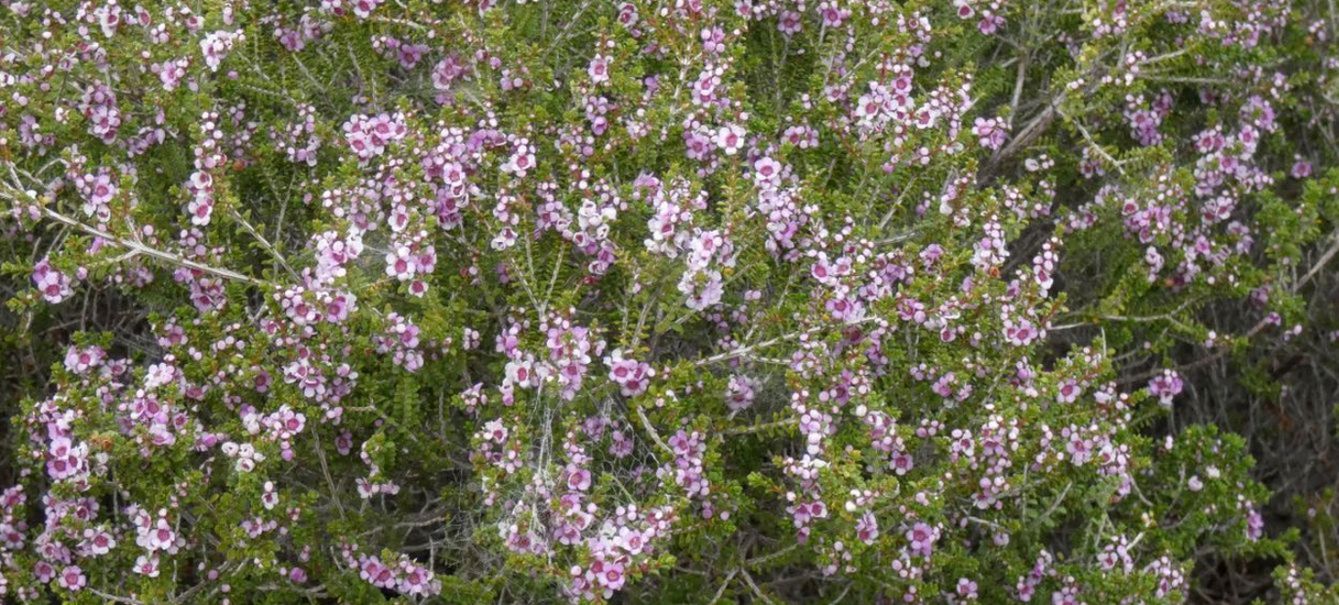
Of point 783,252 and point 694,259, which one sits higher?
point 783,252

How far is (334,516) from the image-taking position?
3707 mm

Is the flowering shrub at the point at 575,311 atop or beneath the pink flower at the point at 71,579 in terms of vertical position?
atop

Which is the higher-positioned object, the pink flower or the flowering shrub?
the flowering shrub

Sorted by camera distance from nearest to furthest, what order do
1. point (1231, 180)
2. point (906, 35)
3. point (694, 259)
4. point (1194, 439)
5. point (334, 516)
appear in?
point (694, 259), point (334, 516), point (906, 35), point (1194, 439), point (1231, 180)

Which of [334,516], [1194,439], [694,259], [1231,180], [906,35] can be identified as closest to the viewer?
[694,259]

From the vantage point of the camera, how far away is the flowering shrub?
3459 millimetres

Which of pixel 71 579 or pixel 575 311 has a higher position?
pixel 575 311

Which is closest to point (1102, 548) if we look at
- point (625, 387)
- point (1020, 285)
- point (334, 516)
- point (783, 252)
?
point (1020, 285)

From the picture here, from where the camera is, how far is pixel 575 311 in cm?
355

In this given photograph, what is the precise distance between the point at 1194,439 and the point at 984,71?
1.20 meters

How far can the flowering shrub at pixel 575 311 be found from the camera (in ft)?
11.3

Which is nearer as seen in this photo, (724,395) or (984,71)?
(724,395)

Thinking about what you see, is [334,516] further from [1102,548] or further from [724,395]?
[1102,548]

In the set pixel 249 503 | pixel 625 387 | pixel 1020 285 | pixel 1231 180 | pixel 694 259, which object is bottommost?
pixel 249 503
